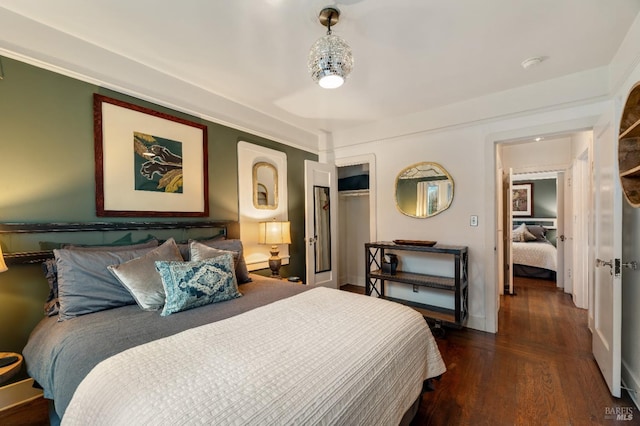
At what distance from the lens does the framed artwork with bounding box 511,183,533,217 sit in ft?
22.4

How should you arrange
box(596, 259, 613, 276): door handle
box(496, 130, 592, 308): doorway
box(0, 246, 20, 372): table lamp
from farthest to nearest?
1. box(496, 130, 592, 308): doorway
2. box(596, 259, 613, 276): door handle
3. box(0, 246, 20, 372): table lamp

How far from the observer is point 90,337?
132 cm

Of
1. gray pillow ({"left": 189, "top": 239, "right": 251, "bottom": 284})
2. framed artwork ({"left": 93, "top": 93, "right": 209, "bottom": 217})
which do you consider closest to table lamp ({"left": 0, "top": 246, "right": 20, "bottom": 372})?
framed artwork ({"left": 93, "top": 93, "right": 209, "bottom": 217})

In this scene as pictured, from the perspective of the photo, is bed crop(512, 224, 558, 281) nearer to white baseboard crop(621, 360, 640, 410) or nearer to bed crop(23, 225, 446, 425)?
white baseboard crop(621, 360, 640, 410)

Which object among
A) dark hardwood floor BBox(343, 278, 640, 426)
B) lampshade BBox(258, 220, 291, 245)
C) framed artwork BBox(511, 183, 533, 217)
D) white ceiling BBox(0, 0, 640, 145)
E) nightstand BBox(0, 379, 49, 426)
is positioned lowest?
dark hardwood floor BBox(343, 278, 640, 426)

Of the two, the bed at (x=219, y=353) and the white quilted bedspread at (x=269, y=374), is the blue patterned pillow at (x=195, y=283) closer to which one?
the bed at (x=219, y=353)

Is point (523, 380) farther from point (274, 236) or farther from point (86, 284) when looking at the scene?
point (86, 284)

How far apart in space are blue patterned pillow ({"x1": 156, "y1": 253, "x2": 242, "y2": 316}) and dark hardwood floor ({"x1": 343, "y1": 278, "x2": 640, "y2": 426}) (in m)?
1.52

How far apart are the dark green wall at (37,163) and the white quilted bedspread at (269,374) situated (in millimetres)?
1319

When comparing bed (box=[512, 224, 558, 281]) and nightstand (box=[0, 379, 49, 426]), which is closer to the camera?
nightstand (box=[0, 379, 49, 426])

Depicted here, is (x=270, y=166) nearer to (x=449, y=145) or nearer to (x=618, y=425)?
(x=449, y=145)

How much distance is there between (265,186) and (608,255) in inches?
127

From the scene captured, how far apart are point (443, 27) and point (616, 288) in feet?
6.98

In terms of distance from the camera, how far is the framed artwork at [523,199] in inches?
269
